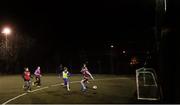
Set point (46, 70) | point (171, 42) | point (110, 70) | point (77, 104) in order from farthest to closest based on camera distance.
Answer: point (46, 70) < point (110, 70) < point (77, 104) < point (171, 42)

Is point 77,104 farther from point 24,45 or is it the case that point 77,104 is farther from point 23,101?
point 24,45

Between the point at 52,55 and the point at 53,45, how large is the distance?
3271 millimetres

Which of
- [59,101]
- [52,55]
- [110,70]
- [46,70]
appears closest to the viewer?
[59,101]

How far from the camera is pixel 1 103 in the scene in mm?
17859

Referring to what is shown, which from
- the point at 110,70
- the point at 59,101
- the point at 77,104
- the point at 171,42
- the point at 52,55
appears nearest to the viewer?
the point at 171,42

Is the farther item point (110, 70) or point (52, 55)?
point (52, 55)

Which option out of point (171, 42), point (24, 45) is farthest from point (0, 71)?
point (171, 42)

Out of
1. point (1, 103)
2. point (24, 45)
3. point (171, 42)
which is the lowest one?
point (1, 103)

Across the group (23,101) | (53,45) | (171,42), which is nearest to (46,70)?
(53,45)

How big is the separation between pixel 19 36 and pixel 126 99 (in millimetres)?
41324

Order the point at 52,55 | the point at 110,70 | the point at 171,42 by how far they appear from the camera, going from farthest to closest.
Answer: the point at 52,55 → the point at 110,70 → the point at 171,42

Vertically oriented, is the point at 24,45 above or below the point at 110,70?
above

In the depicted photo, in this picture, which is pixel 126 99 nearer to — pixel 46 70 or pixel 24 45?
pixel 46 70

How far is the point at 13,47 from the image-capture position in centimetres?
5528
